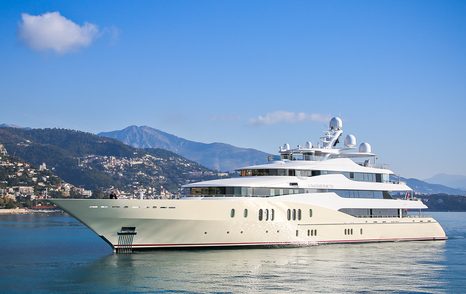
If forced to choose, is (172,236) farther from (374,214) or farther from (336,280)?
(374,214)

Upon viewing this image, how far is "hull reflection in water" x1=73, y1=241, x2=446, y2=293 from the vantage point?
26344 mm

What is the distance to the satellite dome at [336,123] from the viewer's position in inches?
1847

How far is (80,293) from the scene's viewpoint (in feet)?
81.3

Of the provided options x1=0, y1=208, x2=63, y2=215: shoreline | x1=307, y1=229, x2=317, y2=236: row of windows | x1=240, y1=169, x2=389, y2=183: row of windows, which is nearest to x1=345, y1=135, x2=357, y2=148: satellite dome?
x1=240, y1=169, x2=389, y2=183: row of windows

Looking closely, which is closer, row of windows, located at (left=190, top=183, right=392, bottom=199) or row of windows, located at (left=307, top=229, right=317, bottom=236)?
row of windows, located at (left=190, top=183, right=392, bottom=199)

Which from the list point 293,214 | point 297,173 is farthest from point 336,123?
point 293,214

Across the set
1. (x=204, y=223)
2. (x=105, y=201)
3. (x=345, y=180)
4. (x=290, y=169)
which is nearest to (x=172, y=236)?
(x=204, y=223)

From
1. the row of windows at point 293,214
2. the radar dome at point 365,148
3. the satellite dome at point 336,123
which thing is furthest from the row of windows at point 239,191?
the radar dome at point 365,148

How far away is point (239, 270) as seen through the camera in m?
29.9

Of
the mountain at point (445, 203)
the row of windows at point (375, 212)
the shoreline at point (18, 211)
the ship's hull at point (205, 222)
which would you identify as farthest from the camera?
the mountain at point (445, 203)

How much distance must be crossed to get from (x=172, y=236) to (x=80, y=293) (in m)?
10.6

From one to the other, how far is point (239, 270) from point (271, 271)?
1.48m

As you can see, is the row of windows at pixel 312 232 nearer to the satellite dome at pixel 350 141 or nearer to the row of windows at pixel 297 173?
the row of windows at pixel 297 173

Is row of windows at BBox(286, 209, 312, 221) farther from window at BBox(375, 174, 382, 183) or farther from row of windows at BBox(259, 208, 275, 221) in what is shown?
window at BBox(375, 174, 382, 183)
